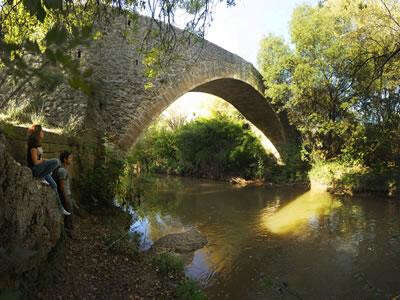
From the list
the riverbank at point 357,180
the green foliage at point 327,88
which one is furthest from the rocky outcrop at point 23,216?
the riverbank at point 357,180

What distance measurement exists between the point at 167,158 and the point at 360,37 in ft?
46.4

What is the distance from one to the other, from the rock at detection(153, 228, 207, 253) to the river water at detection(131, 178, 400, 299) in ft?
0.65

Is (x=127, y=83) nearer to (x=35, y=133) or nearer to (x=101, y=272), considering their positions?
(x=35, y=133)

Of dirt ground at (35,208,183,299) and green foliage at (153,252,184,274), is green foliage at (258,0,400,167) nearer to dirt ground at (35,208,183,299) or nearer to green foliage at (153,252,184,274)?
green foliage at (153,252,184,274)

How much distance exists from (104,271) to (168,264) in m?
1.06

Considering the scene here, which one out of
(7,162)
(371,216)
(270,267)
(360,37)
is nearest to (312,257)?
(270,267)

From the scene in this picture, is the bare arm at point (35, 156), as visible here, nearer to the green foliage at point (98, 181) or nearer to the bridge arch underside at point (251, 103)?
the green foliage at point (98, 181)

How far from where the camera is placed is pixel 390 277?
17.4 feet

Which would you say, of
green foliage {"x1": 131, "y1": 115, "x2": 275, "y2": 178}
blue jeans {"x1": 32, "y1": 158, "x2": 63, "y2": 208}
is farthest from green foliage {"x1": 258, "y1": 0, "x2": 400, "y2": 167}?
blue jeans {"x1": 32, "y1": 158, "x2": 63, "y2": 208}

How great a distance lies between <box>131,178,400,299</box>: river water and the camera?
4980mm

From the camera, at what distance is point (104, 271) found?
4.05 m

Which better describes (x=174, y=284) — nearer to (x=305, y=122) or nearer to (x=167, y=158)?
(x=305, y=122)

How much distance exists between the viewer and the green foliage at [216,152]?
60.1 ft

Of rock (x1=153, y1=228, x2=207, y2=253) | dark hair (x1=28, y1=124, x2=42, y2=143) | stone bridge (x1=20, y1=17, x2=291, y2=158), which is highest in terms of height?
stone bridge (x1=20, y1=17, x2=291, y2=158)
